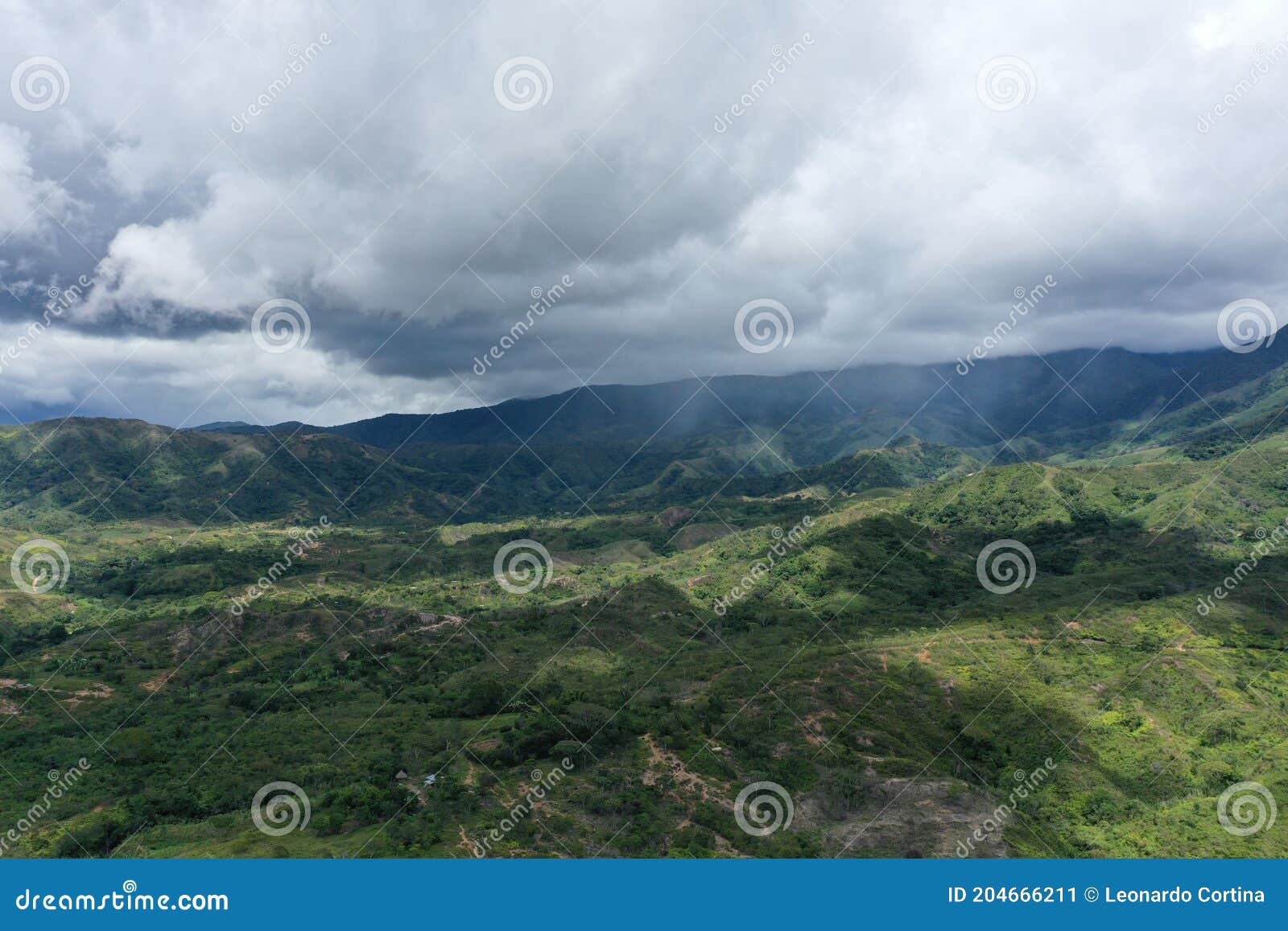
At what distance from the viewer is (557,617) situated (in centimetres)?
9338

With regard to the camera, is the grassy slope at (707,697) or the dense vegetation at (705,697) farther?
the grassy slope at (707,697)

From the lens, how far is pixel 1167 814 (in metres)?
44.9

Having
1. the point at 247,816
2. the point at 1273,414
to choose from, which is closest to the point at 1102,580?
the point at 247,816

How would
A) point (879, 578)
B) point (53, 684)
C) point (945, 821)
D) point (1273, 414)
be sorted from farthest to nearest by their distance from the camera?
point (1273, 414)
point (879, 578)
point (53, 684)
point (945, 821)

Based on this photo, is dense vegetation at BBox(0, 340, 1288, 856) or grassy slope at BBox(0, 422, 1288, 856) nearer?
dense vegetation at BBox(0, 340, 1288, 856)

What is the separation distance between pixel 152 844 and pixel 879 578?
90001 millimetres

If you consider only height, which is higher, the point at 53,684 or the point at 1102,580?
the point at 1102,580

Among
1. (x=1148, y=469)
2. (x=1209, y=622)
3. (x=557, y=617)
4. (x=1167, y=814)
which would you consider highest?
(x=1148, y=469)

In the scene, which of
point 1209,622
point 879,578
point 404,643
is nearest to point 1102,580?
point 1209,622

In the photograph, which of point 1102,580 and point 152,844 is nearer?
point 152,844

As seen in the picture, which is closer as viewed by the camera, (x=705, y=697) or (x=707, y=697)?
(x=707, y=697)

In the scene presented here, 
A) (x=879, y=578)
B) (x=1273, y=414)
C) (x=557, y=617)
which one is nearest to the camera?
(x=557, y=617)

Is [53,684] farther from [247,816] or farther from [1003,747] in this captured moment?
[1003,747]

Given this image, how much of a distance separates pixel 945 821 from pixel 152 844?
45.5 m
